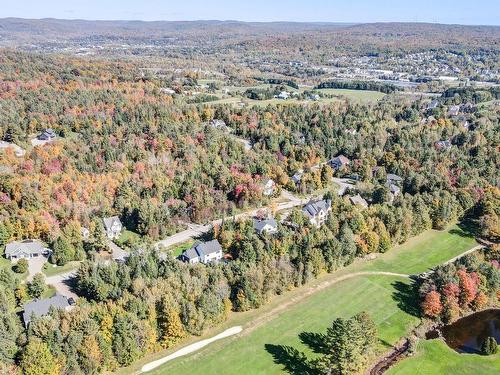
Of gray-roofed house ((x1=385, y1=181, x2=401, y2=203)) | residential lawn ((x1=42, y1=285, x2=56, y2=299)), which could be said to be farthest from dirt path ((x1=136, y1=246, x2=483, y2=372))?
gray-roofed house ((x1=385, y1=181, x2=401, y2=203))

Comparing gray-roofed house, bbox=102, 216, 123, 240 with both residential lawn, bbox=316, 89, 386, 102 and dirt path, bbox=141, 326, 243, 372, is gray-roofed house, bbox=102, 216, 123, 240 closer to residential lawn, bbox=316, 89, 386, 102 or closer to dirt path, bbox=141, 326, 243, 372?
dirt path, bbox=141, 326, 243, 372

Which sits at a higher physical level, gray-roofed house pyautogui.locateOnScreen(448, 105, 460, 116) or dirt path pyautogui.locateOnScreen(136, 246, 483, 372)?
gray-roofed house pyautogui.locateOnScreen(448, 105, 460, 116)

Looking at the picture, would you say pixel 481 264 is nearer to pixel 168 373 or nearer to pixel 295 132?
pixel 168 373

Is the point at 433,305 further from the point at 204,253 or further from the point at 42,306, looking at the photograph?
the point at 42,306

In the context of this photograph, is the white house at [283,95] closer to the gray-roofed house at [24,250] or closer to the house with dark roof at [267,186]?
the house with dark roof at [267,186]

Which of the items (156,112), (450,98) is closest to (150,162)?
(156,112)

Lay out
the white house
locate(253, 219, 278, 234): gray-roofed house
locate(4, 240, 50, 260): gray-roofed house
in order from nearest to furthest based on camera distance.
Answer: locate(4, 240, 50, 260): gray-roofed house < locate(253, 219, 278, 234): gray-roofed house < the white house

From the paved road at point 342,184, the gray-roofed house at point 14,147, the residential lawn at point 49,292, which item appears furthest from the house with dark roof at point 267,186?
the gray-roofed house at point 14,147
